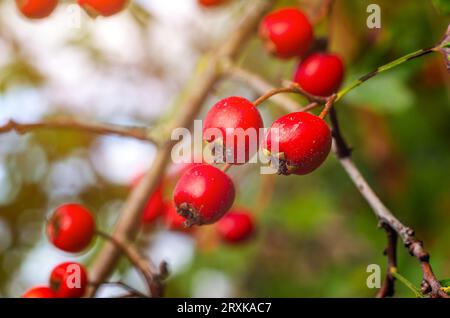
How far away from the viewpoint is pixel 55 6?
158 centimetres

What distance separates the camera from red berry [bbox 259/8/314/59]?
1646mm

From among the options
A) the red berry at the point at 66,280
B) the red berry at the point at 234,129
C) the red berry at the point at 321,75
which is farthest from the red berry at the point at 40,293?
the red berry at the point at 321,75

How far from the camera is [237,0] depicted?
91.5 inches

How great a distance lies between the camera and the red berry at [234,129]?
3.58 feet

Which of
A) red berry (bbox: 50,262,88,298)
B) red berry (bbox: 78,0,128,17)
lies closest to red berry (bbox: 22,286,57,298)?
red berry (bbox: 50,262,88,298)

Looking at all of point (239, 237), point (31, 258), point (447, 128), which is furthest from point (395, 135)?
point (31, 258)

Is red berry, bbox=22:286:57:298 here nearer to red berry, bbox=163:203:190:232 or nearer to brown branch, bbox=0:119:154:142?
brown branch, bbox=0:119:154:142

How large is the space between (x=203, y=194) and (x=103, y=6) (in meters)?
0.63

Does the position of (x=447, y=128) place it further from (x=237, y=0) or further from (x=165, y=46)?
(x=165, y=46)

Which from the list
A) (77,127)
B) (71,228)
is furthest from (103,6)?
(71,228)

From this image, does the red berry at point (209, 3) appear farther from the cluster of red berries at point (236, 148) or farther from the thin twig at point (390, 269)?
the thin twig at point (390, 269)

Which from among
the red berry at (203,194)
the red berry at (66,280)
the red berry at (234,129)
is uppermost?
the red berry at (234,129)

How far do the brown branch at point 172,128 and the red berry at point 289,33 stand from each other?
0.27 meters

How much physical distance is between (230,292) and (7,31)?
190 centimetres
